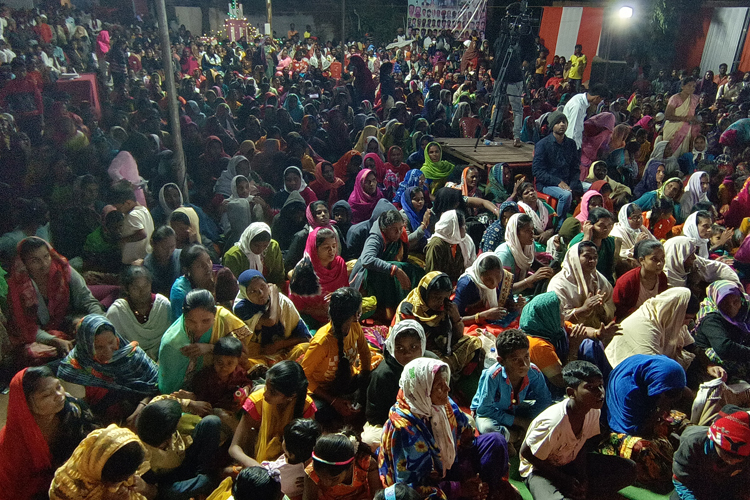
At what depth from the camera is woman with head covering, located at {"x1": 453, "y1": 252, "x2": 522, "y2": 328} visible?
361cm

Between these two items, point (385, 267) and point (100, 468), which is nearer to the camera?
point (100, 468)

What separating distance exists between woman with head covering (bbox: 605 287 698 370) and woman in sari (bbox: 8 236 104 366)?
3.47 meters

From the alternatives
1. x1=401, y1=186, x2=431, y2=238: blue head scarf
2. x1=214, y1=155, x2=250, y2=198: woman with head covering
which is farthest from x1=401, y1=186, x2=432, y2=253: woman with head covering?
x1=214, y1=155, x2=250, y2=198: woman with head covering

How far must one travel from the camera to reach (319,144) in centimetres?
794

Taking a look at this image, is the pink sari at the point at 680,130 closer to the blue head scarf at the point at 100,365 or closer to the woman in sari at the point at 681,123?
the woman in sari at the point at 681,123

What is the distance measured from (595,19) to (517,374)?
14.7 m

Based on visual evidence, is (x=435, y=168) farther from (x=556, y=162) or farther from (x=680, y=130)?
(x=680, y=130)

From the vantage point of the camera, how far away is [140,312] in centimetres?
325

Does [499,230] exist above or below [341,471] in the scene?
above

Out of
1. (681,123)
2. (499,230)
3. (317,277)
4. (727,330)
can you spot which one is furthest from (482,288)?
(681,123)

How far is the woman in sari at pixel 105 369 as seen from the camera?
2.71 metres

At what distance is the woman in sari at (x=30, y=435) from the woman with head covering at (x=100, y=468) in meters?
0.35

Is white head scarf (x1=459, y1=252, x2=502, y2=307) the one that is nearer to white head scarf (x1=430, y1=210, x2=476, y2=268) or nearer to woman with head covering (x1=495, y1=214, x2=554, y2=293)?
woman with head covering (x1=495, y1=214, x2=554, y2=293)

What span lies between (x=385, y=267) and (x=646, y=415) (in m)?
2.04
